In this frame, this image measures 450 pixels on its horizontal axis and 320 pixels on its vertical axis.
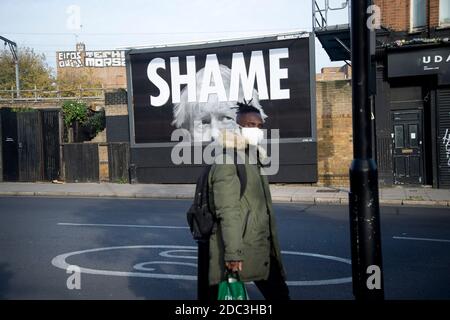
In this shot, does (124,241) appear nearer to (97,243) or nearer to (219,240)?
(97,243)

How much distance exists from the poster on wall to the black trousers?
11.6 meters

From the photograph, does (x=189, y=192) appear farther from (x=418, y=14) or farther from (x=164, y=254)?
(x=418, y=14)

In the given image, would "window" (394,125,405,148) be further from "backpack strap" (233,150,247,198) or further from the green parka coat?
"backpack strap" (233,150,247,198)

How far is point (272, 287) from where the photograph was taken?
358cm

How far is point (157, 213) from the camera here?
10602 millimetres

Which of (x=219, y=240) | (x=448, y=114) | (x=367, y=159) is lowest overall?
(x=219, y=240)

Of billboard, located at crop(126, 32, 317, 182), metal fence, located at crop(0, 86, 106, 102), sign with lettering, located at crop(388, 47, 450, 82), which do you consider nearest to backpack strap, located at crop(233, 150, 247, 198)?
billboard, located at crop(126, 32, 317, 182)

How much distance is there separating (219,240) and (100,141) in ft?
52.2

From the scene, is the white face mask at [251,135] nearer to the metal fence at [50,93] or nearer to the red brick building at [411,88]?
the red brick building at [411,88]

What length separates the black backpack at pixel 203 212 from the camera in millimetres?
3373

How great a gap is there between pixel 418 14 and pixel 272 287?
46.0 feet

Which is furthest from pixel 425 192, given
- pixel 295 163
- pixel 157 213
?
pixel 157 213

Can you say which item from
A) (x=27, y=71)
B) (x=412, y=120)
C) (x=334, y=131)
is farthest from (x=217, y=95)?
(x=27, y=71)

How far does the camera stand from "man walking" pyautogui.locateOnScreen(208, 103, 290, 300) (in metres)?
3.23
